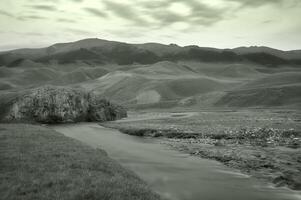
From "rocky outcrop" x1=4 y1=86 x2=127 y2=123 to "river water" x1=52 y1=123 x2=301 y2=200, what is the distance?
99.7 feet

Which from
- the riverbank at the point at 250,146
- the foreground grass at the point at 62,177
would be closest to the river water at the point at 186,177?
the riverbank at the point at 250,146

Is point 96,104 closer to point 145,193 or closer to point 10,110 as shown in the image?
point 10,110

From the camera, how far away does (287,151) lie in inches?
1411

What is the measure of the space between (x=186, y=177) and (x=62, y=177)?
9.99 m

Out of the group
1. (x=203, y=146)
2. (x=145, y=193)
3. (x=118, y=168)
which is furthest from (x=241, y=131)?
(x=145, y=193)

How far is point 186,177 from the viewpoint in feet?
88.5

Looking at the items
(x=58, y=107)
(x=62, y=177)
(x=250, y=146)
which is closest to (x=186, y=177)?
(x=62, y=177)

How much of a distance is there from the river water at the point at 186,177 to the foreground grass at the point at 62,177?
281 centimetres

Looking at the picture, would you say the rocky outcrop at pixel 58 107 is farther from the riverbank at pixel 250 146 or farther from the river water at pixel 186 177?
the river water at pixel 186 177

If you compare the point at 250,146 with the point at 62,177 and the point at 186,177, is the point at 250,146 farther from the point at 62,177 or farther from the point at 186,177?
the point at 62,177

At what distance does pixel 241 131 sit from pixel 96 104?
37233 mm

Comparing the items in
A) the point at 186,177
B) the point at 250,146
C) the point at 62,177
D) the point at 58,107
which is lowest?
the point at 186,177

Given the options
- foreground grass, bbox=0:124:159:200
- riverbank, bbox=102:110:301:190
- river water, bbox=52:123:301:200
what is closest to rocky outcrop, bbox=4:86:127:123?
riverbank, bbox=102:110:301:190

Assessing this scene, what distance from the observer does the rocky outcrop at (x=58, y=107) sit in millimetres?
68188
